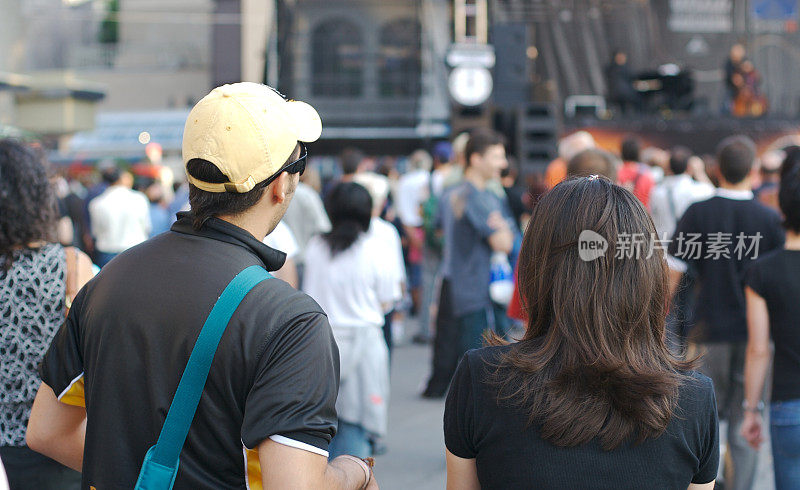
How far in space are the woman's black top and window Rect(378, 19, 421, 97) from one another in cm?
2164

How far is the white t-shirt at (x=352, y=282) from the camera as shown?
4.57m

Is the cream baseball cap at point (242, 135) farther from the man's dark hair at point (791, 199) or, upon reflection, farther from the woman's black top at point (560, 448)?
the man's dark hair at point (791, 199)

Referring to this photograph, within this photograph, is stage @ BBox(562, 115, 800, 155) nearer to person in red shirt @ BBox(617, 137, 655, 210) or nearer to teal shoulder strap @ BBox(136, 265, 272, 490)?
person in red shirt @ BBox(617, 137, 655, 210)

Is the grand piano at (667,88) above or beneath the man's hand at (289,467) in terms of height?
above

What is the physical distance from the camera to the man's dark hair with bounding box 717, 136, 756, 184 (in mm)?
4547

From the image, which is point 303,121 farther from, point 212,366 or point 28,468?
point 28,468

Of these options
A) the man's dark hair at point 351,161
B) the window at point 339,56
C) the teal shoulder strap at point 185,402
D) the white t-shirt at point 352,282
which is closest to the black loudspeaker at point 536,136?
the man's dark hair at point 351,161

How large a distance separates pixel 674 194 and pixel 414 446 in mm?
2816

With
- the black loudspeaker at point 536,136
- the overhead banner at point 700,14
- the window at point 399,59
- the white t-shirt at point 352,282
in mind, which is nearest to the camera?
the white t-shirt at point 352,282

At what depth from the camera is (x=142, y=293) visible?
179cm

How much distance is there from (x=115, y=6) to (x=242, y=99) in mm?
40124

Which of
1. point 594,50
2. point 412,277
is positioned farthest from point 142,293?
point 594,50

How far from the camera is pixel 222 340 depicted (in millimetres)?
1705

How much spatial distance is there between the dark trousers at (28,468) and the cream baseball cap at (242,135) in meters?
1.29
